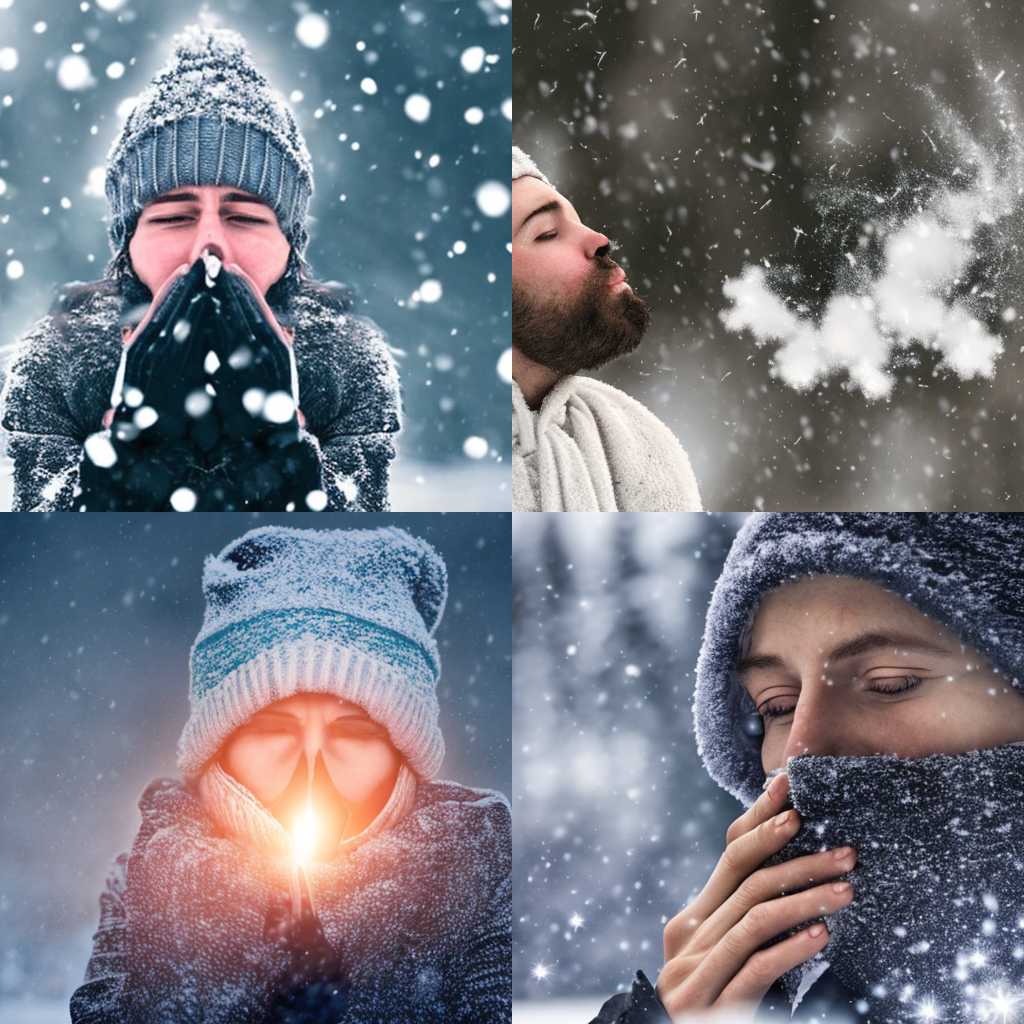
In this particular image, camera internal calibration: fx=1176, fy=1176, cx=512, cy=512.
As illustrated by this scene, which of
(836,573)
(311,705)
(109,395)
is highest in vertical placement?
(109,395)

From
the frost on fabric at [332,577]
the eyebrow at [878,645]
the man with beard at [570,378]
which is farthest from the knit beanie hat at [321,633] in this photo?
the eyebrow at [878,645]

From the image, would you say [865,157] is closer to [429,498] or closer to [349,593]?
[429,498]

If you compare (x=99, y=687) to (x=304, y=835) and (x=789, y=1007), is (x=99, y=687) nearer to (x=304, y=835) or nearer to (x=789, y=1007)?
(x=304, y=835)

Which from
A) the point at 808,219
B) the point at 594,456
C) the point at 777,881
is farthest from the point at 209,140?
the point at 777,881

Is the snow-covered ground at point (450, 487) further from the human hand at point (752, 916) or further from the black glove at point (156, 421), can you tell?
the human hand at point (752, 916)

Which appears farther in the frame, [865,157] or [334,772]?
[865,157]

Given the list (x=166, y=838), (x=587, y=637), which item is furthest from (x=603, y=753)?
(x=166, y=838)

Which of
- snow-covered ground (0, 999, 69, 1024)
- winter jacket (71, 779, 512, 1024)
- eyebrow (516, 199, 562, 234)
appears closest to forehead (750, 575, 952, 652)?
winter jacket (71, 779, 512, 1024)
